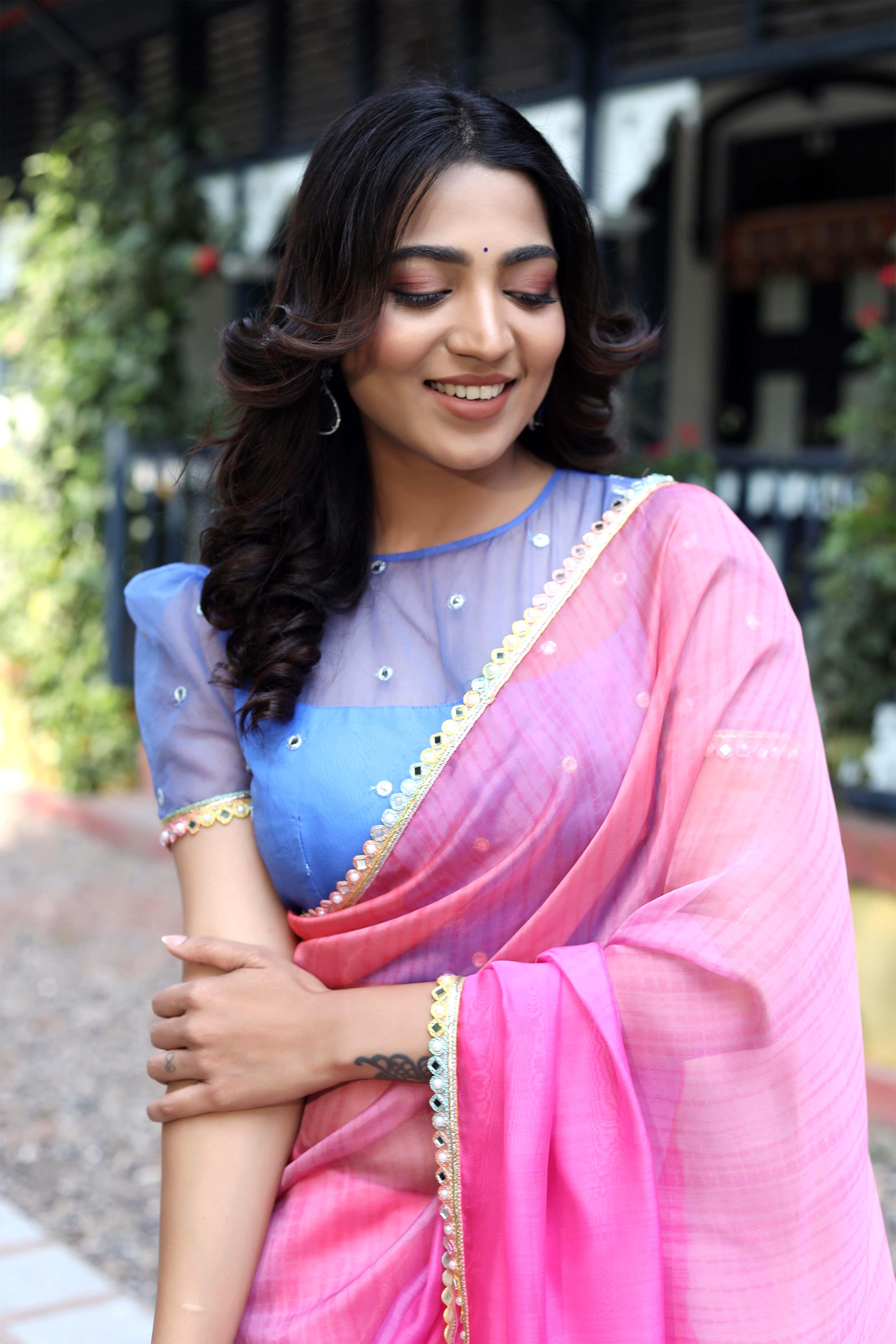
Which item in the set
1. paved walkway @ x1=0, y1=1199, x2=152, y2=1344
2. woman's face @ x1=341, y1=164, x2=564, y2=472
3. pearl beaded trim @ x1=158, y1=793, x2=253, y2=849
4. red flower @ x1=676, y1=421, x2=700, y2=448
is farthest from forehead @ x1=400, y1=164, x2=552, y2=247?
red flower @ x1=676, y1=421, x2=700, y2=448

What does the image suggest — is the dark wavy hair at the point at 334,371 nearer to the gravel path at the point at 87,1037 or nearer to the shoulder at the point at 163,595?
the shoulder at the point at 163,595

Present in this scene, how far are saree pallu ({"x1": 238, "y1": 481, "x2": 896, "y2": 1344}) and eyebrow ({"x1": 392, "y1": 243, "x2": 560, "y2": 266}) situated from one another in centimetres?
27

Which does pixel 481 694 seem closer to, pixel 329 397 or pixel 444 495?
pixel 444 495

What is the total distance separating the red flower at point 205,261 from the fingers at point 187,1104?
5.27 meters

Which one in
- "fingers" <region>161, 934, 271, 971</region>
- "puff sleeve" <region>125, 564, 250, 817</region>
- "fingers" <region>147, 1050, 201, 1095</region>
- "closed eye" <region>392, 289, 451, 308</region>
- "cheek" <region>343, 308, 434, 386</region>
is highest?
"closed eye" <region>392, 289, 451, 308</region>

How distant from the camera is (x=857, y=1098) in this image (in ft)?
4.29

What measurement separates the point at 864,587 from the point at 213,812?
2.85m

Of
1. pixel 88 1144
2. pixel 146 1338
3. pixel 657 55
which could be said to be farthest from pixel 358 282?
pixel 657 55

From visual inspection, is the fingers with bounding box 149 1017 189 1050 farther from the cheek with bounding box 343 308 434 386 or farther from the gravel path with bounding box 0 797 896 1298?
the gravel path with bounding box 0 797 896 1298

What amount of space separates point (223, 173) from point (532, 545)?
18.0ft

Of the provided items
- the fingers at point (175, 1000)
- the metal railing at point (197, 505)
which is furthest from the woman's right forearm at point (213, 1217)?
the metal railing at point (197, 505)

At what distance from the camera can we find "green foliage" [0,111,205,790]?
6.41 m

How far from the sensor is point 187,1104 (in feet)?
4.53

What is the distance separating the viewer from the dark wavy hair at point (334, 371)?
1.38 m
